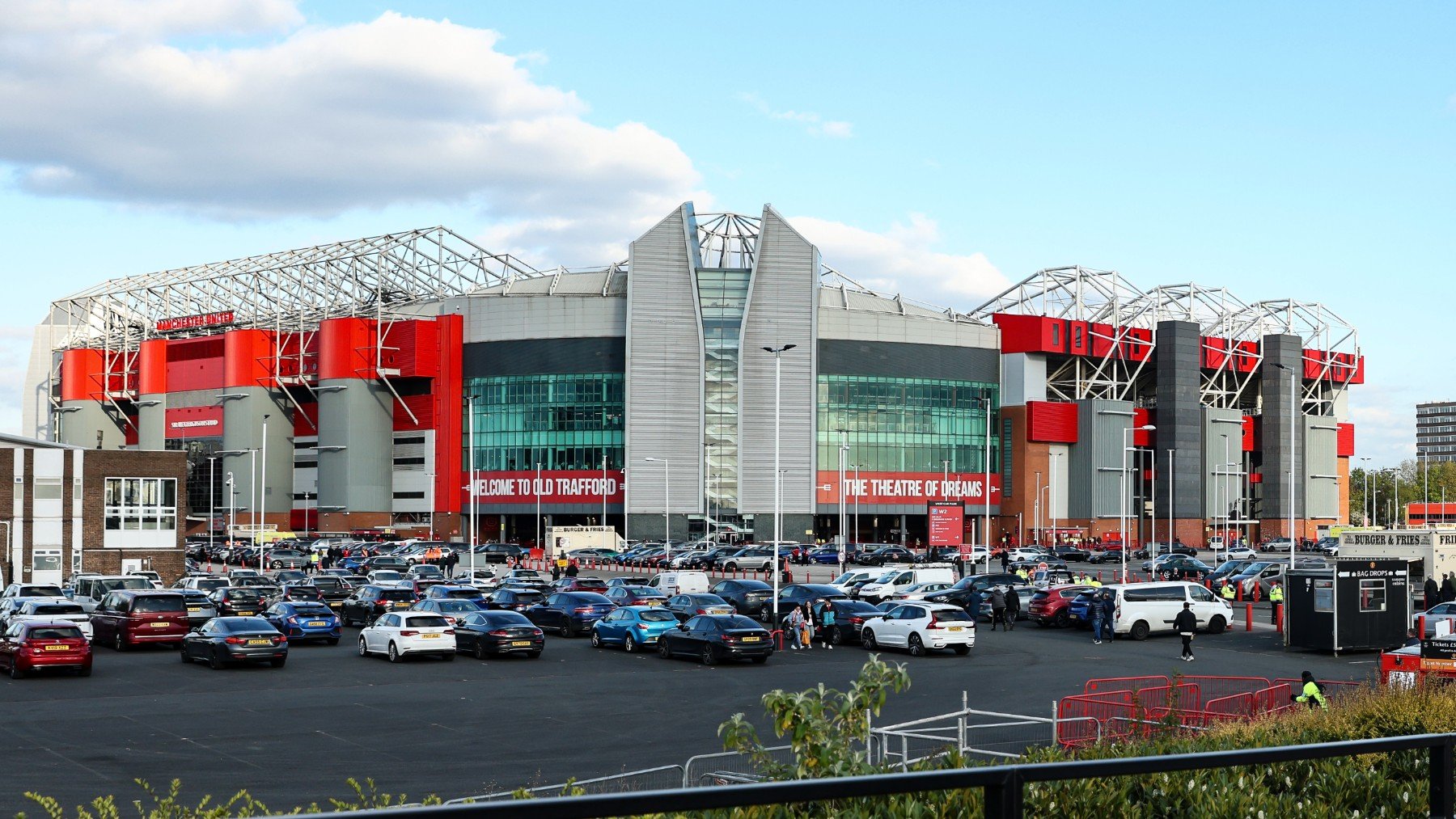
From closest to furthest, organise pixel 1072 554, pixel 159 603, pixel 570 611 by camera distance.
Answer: pixel 159 603 → pixel 570 611 → pixel 1072 554

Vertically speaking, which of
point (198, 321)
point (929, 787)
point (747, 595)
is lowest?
point (747, 595)

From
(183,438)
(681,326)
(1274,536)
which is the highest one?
(681,326)

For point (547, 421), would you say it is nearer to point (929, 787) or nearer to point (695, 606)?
point (695, 606)

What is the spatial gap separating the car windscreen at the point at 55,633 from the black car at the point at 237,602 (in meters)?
11.3

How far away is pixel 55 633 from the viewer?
32.8 m

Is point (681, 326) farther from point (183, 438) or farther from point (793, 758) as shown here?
point (793, 758)

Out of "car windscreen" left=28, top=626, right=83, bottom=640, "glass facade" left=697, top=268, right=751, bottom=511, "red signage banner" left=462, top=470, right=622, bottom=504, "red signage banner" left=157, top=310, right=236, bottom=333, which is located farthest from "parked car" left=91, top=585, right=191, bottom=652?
"red signage banner" left=157, top=310, right=236, bottom=333

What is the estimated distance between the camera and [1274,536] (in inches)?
5271

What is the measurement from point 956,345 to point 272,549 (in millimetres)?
61403

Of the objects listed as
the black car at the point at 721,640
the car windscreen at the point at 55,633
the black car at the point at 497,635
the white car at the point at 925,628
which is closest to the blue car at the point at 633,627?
the black car at the point at 721,640

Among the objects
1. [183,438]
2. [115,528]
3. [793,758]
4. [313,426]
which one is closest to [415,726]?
[793,758]

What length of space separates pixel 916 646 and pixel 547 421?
3419 inches

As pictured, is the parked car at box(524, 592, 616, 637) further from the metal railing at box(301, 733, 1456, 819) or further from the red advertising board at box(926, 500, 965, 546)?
the metal railing at box(301, 733, 1456, 819)

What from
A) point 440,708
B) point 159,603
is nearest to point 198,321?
point 159,603
